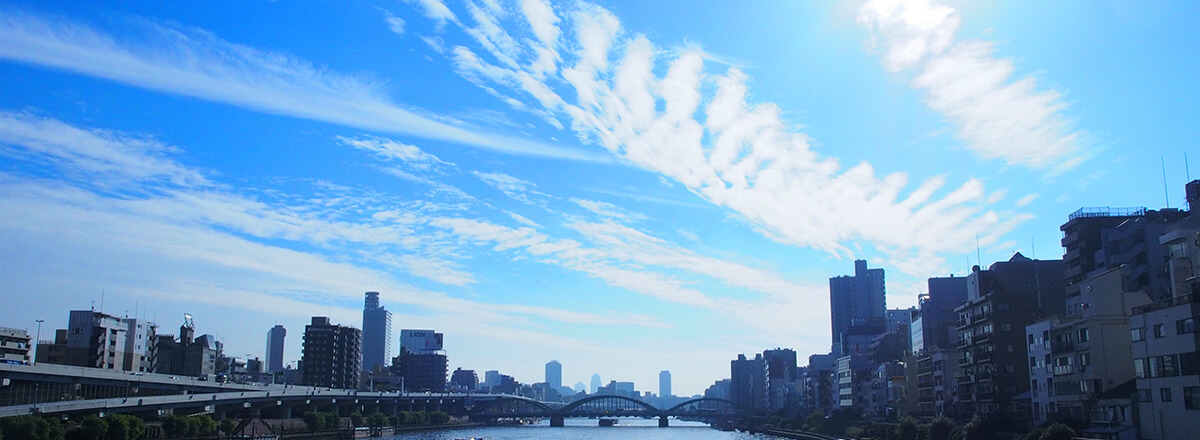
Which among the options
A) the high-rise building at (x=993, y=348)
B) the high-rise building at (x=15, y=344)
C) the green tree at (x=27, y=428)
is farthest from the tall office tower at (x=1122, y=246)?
the high-rise building at (x=15, y=344)

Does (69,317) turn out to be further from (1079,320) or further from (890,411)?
(1079,320)

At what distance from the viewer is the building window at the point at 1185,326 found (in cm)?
4090

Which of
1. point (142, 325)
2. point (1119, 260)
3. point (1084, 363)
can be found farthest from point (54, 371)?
point (1119, 260)

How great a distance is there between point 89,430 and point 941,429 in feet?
196

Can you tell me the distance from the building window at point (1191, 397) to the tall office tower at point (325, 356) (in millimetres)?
152535

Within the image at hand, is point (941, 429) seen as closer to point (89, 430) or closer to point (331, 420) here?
point (89, 430)

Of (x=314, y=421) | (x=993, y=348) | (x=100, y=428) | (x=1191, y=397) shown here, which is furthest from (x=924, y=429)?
(x=314, y=421)

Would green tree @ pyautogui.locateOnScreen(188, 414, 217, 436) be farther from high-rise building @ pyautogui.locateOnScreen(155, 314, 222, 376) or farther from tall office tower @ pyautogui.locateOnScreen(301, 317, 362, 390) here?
tall office tower @ pyautogui.locateOnScreen(301, 317, 362, 390)

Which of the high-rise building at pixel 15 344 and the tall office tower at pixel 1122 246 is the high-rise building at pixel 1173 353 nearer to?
the tall office tower at pixel 1122 246

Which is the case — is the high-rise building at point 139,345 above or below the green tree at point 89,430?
above

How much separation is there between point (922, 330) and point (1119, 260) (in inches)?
1506

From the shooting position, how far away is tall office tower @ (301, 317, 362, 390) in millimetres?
174375

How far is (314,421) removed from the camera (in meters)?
108

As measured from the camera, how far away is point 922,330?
332 feet
